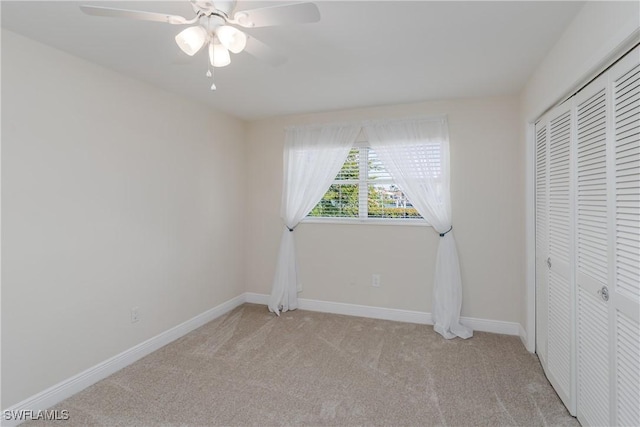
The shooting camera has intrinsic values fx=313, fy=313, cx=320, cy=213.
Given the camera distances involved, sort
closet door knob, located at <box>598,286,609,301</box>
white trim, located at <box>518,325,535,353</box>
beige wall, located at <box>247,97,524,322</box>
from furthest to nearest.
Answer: beige wall, located at <box>247,97,524,322</box>
white trim, located at <box>518,325,535,353</box>
closet door knob, located at <box>598,286,609,301</box>

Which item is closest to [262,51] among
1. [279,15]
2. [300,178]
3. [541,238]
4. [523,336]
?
[279,15]

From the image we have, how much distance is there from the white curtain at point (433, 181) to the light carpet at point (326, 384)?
0.31 m

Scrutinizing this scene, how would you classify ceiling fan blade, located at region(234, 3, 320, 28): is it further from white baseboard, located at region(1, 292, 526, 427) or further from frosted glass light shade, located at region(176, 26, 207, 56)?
white baseboard, located at region(1, 292, 526, 427)

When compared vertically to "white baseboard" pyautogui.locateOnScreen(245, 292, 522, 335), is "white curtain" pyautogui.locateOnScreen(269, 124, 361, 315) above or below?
above

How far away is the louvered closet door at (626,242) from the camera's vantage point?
130 cm

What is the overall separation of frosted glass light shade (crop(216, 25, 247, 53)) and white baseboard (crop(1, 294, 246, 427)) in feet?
8.05

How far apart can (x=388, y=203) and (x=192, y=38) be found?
2.60 metres

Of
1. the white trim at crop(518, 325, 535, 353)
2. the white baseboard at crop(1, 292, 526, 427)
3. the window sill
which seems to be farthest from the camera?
the window sill

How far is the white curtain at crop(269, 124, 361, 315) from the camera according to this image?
143 inches

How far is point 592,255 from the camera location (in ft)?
5.50

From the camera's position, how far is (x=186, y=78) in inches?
104

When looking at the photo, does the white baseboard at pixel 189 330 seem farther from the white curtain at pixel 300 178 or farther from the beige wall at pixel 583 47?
the beige wall at pixel 583 47

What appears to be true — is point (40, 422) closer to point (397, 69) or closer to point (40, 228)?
point (40, 228)

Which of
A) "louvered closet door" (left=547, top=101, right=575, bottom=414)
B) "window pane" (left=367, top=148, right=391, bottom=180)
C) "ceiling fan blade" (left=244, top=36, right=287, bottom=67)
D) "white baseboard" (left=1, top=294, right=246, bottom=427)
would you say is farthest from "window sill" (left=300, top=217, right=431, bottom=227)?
"ceiling fan blade" (left=244, top=36, right=287, bottom=67)
